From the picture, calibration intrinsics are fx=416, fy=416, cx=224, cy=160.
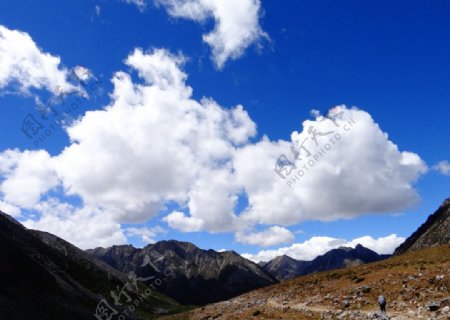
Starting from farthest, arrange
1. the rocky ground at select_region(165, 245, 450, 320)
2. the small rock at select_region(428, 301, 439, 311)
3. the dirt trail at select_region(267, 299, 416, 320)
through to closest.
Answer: the rocky ground at select_region(165, 245, 450, 320) → the dirt trail at select_region(267, 299, 416, 320) → the small rock at select_region(428, 301, 439, 311)

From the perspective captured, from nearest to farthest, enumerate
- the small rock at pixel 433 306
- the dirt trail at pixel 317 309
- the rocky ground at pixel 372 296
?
the small rock at pixel 433 306 < the dirt trail at pixel 317 309 < the rocky ground at pixel 372 296

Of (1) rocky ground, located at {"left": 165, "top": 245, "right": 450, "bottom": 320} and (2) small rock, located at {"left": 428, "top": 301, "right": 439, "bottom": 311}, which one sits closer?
(2) small rock, located at {"left": 428, "top": 301, "right": 439, "bottom": 311}

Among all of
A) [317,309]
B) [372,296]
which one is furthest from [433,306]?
[317,309]

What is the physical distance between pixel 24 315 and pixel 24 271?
19.9 metres

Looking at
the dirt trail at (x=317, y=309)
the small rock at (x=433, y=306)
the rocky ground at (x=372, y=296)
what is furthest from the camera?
the rocky ground at (x=372, y=296)

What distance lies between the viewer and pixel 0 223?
113 m

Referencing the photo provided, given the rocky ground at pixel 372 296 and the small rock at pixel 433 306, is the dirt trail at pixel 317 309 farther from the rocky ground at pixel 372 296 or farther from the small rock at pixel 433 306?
the small rock at pixel 433 306

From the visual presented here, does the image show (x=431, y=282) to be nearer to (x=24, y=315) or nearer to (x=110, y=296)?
(x=24, y=315)

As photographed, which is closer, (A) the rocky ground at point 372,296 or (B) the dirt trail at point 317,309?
(B) the dirt trail at point 317,309

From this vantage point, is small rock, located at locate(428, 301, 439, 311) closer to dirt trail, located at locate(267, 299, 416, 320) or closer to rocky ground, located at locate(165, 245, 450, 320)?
rocky ground, located at locate(165, 245, 450, 320)

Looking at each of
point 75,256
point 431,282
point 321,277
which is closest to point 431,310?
point 431,282

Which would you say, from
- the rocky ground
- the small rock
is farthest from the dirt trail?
the small rock

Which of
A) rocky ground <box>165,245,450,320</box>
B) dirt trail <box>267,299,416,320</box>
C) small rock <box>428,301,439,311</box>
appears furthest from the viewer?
rocky ground <box>165,245,450,320</box>

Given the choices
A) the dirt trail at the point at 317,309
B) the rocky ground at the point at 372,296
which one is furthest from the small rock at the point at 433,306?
the dirt trail at the point at 317,309
